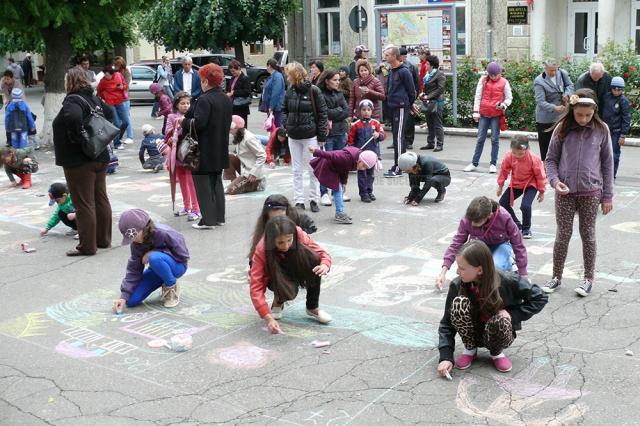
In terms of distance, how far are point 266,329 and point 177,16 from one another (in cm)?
2247

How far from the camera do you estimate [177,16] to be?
27.2m

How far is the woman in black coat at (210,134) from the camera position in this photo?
30.8 ft

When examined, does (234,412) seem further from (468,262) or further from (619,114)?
(619,114)

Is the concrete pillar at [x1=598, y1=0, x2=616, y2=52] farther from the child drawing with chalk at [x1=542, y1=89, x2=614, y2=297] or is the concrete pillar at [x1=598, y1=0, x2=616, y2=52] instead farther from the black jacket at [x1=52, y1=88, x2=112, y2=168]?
the black jacket at [x1=52, y1=88, x2=112, y2=168]

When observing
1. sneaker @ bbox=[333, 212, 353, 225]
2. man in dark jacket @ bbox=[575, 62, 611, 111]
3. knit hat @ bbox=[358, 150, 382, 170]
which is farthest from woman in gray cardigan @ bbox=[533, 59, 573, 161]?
sneaker @ bbox=[333, 212, 353, 225]

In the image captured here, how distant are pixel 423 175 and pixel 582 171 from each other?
3.87 m

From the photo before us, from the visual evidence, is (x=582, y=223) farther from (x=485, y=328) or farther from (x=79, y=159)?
(x=79, y=159)

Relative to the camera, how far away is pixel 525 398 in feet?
16.5

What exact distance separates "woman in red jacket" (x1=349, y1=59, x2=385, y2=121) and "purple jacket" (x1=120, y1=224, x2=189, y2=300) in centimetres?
616

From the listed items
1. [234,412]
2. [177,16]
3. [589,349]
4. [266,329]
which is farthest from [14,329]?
[177,16]

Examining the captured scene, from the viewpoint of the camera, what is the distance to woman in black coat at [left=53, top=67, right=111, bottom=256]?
841 cm

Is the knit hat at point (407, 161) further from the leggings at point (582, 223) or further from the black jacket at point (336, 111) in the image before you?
the leggings at point (582, 223)

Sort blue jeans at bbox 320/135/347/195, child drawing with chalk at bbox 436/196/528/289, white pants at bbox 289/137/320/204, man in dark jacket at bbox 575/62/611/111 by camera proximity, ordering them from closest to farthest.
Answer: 1. child drawing with chalk at bbox 436/196/528/289
2. white pants at bbox 289/137/320/204
3. blue jeans at bbox 320/135/347/195
4. man in dark jacket at bbox 575/62/611/111

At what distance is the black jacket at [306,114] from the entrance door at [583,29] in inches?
554
